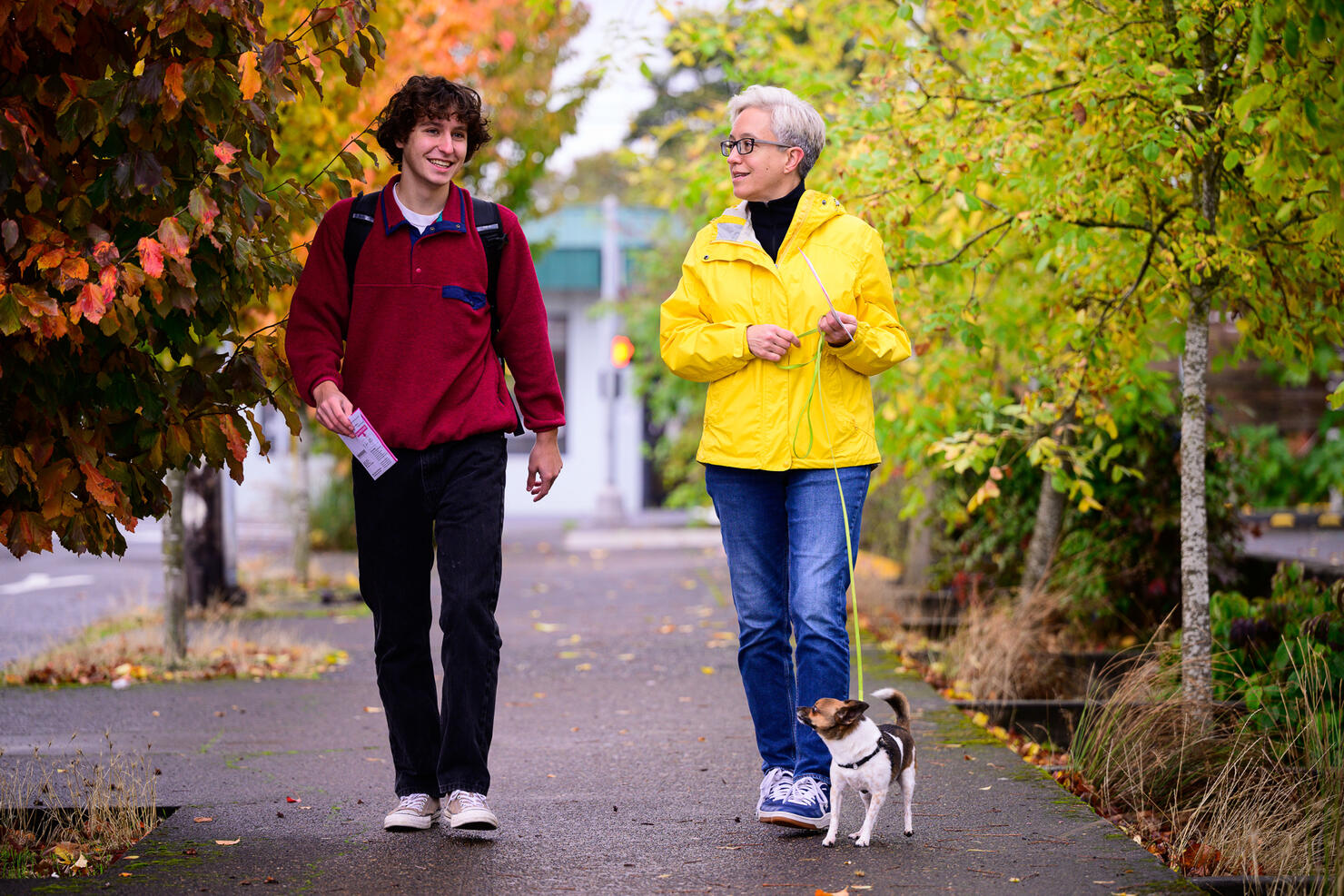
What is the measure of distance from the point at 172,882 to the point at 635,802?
141 centimetres

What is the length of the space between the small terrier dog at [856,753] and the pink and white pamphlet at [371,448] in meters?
1.25

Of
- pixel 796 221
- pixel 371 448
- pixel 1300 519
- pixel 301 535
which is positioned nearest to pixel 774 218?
pixel 796 221

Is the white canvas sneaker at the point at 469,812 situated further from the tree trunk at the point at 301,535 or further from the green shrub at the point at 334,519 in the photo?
the green shrub at the point at 334,519

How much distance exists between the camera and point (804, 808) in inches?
151

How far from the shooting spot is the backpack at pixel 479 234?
3859 millimetres

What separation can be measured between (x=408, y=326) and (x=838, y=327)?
1.14 m

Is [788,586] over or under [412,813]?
over

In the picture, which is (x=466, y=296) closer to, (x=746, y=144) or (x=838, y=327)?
(x=746, y=144)

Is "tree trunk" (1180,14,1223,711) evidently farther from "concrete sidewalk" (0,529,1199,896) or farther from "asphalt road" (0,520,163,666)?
"asphalt road" (0,520,163,666)

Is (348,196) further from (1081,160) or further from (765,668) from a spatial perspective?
(1081,160)

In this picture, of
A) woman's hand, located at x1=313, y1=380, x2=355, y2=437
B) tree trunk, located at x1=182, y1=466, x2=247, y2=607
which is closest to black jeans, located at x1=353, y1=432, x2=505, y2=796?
woman's hand, located at x1=313, y1=380, x2=355, y2=437

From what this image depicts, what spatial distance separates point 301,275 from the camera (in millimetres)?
3930

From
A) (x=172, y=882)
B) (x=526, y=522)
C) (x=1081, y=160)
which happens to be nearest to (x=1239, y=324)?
(x=1081, y=160)

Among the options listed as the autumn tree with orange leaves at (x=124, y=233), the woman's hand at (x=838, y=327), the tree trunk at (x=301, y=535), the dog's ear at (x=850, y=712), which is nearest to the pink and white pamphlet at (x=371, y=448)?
the autumn tree with orange leaves at (x=124, y=233)
